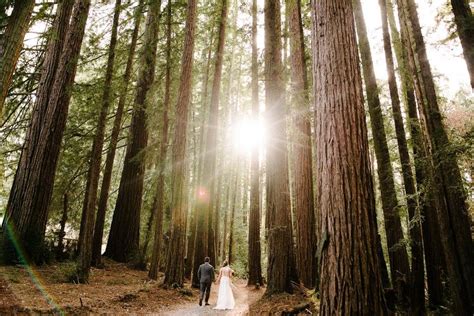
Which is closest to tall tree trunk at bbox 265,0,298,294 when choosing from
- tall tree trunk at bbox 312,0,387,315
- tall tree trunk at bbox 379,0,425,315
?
tall tree trunk at bbox 379,0,425,315

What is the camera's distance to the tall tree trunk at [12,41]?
4691mm

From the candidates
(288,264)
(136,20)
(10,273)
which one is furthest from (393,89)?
(10,273)

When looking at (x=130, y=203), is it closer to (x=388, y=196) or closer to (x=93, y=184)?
(x=93, y=184)

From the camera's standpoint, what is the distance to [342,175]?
3.19 m

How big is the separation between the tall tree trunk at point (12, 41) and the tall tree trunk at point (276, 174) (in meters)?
5.28

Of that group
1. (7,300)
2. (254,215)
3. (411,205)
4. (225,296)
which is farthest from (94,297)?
(411,205)

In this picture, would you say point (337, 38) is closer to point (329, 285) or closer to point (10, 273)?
point (329, 285)

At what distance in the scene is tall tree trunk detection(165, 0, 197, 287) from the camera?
9547 millimetres

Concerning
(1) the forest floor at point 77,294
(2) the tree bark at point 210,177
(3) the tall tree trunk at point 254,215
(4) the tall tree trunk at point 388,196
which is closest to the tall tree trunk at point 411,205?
(4) the tall tree trunk at point 388,196

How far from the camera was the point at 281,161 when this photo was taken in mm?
7801

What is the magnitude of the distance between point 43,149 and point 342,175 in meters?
8.41

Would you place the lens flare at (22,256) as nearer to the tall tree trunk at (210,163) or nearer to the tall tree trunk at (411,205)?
the tall tree trunk at (210,163)

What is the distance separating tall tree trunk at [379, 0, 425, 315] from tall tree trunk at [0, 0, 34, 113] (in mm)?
7905

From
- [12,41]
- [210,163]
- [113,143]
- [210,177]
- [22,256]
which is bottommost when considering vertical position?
[22,256]
